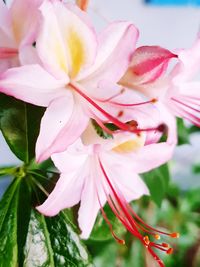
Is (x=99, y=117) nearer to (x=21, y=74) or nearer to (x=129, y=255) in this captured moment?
(x=21, y=74)

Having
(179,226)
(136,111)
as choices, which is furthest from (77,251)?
(179,226)

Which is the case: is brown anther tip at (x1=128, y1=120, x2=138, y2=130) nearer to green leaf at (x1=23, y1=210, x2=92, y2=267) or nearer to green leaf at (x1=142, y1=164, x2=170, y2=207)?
green leaf at (x1=23, y1=210, x2=92, y2=267)

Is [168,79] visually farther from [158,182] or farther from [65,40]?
[158,182]

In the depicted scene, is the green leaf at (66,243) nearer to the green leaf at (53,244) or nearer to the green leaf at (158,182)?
the green leaf at (53,244)

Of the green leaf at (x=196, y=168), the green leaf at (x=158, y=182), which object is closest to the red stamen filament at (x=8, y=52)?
the green leaf at (x=158, y=182)

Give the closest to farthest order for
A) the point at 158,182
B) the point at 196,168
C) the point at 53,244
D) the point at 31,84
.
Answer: the point at 31,84 → the point at 53,244 → the point at 158,182 → the point at 196,168

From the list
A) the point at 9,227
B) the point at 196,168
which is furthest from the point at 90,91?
the point at 196,168
